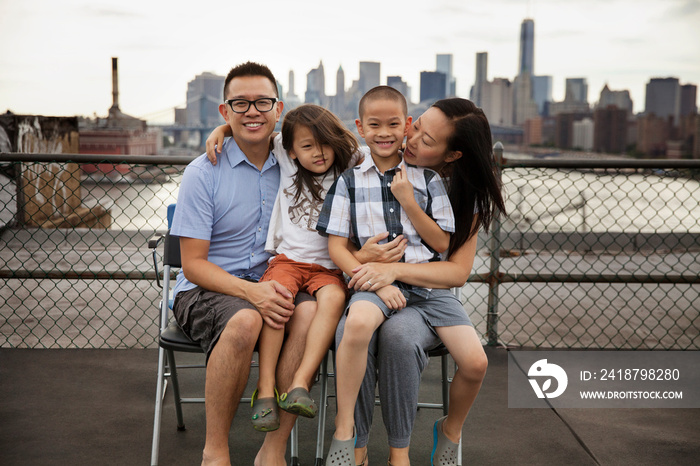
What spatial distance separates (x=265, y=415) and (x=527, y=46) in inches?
4121

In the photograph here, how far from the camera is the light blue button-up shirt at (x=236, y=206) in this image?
2555mm

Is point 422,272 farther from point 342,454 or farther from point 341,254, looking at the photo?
point 342,454

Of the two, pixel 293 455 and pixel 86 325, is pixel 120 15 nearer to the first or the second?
pixel 86 325

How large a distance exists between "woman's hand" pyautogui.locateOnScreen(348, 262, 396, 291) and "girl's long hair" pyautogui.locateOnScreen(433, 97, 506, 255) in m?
0.34

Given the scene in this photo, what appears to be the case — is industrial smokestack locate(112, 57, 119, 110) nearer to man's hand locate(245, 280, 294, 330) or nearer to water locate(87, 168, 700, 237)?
water locate(87, 168, 700, 237)

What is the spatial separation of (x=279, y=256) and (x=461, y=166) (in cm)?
87

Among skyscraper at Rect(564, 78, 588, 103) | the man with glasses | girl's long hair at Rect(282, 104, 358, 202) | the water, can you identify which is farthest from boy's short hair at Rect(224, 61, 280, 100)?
skyscraper at Rect(564, 78, 588, 103)

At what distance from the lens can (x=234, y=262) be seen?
103 inches

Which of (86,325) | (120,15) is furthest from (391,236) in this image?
(120,15)

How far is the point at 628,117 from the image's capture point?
205 ft

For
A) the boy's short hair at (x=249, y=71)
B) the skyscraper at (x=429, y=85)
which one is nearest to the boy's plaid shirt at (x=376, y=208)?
the boy's short hair at (x=249, y=71)

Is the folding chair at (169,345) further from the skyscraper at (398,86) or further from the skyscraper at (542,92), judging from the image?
the skyscraper at (542,92)

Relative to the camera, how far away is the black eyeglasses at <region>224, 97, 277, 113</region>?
2559mm

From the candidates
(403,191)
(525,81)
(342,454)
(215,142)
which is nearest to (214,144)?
(215,142)
